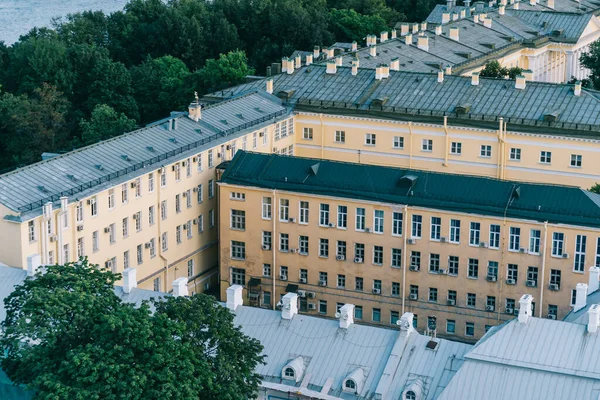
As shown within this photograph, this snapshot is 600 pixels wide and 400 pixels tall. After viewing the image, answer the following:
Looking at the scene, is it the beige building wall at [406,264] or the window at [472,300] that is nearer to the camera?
the beige building wall at [406,264]

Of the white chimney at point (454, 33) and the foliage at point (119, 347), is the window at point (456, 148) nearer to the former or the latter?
the white chimney at point (454, 33)

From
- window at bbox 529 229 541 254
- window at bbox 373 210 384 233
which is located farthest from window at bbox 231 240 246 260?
window at bbox 529 229 541 254

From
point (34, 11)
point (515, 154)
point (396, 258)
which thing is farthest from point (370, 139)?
point (34, 11)

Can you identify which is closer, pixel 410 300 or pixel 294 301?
pixel 294 301

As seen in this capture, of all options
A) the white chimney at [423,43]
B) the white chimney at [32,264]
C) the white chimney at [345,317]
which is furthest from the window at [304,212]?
the white chimney at [423,43]

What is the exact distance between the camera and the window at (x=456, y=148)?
80.1m

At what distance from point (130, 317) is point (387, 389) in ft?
36.7

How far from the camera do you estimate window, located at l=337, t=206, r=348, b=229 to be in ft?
227

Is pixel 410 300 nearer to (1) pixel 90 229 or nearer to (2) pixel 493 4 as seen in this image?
(1) pixel 90 229

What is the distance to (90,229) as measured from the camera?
64062 mm

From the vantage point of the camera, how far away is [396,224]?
6794cm

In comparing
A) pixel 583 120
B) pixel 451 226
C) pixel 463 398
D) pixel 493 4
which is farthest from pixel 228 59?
pixel 463 398

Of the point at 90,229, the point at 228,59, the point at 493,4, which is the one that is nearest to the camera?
the point at 90,229

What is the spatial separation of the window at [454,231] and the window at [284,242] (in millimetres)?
9436
